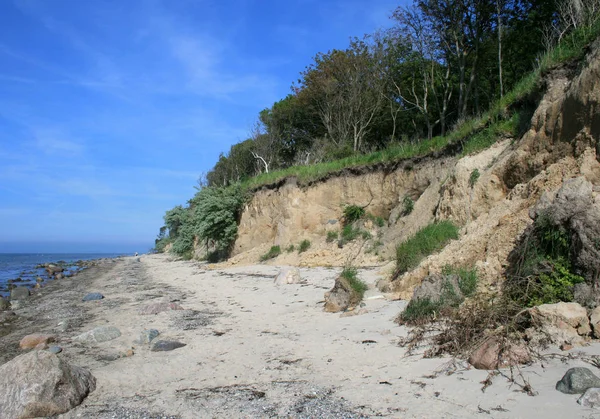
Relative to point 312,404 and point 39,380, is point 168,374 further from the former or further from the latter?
point 312,404

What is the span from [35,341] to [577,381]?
27.0 feet

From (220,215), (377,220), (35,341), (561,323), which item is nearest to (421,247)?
(561,323)

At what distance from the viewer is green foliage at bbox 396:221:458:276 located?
912 cm

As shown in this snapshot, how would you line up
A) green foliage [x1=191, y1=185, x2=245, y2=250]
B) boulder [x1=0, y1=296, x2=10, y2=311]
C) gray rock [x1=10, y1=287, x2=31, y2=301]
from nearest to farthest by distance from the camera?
boulder [x1=0, y1=296, x2=10, y2=311] < gray rock [x1=10, y1=287, x2=31, y2=301] < green foliage [x1=191, y1=185, x2=245, y2=250]

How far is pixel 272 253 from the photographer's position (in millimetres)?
20891

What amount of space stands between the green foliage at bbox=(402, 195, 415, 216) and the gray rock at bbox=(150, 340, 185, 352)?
11485mm

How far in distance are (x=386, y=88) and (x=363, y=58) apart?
8.47 ft

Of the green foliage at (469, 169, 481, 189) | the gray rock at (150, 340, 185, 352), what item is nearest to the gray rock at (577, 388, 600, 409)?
the gray rock at (150, 340, 185, 352)

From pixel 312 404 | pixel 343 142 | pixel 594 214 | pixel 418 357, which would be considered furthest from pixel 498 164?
pixel 343 142

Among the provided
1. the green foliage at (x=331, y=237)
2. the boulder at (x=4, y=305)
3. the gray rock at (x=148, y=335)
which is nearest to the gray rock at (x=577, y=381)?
the gray rock at (x=148, y=335)

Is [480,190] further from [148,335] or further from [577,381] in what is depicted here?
[148,335]

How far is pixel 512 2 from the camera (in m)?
20.7

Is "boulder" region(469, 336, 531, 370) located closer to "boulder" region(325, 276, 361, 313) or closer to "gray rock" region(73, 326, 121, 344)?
"boulder" region(325, 276, 361, 313)

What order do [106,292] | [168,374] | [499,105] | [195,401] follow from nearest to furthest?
[195,401] < [168,374] < [499,105] < [106,292]
